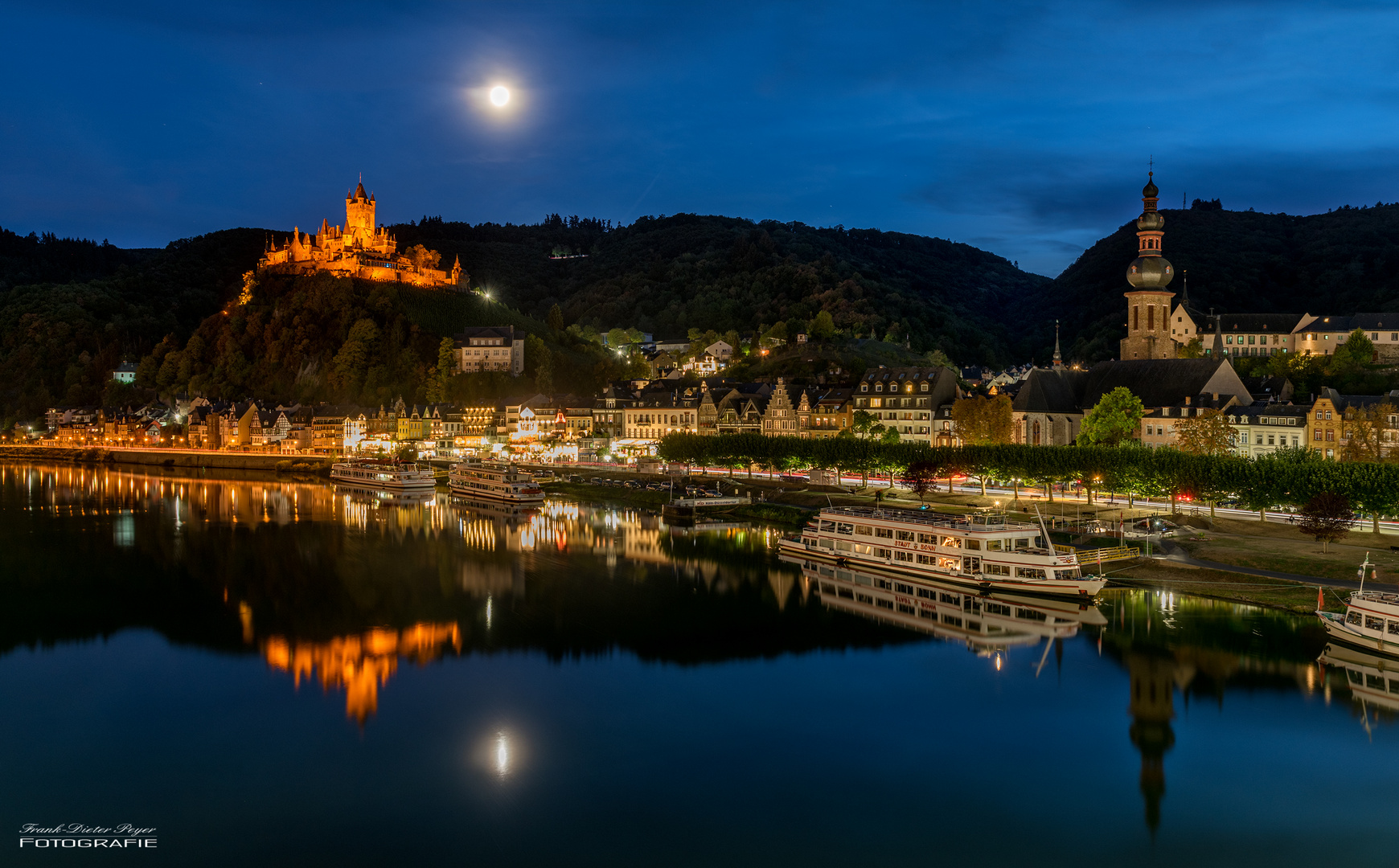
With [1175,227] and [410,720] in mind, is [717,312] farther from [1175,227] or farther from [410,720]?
[410,720]

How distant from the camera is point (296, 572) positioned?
4184 centimetres

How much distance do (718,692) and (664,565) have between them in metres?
15.7

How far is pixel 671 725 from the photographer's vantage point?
2433cm

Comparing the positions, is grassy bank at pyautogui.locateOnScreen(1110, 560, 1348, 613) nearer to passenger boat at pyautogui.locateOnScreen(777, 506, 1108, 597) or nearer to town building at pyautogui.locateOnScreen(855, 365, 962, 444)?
passenger boat at pyautogui.locateOnScreen(777, 506, 1108, 597)

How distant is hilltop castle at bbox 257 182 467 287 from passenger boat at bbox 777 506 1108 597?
96087 millimetres

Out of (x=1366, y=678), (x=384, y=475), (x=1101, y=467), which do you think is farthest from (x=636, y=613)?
(x=384, y=475)

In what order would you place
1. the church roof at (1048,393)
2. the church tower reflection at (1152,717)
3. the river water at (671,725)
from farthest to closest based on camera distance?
the church roof at (1048,393), the church tower reflection at (1152,717), the river water at (671,725)

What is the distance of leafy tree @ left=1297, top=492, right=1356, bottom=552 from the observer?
37.1 metres

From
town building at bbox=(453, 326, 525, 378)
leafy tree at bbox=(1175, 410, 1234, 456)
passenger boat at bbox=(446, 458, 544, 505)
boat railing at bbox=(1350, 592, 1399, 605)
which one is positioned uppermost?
town building at bbox=(453, 326, 525, 378)

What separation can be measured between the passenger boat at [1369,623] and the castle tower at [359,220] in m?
121

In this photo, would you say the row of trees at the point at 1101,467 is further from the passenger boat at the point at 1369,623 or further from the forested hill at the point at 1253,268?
the forested hill at the point at 1253,268

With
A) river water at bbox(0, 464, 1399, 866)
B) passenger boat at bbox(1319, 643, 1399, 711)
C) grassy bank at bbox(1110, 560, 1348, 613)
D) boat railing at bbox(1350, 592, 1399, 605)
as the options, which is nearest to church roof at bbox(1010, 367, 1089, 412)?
grassy bank at bbox(1110, 560, 1348, 613)

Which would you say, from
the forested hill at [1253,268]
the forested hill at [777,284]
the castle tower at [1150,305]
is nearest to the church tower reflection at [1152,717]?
the castle tower at [1150,305]

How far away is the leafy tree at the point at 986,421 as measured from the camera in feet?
202
